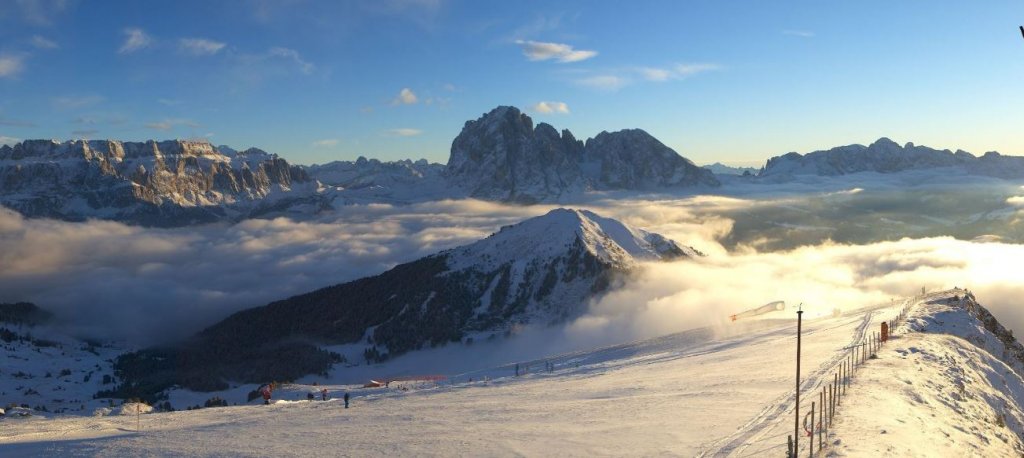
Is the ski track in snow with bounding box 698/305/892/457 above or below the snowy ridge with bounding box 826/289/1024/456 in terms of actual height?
above

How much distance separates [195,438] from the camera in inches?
1719

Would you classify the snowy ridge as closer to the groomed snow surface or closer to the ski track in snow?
the groomed snow surface

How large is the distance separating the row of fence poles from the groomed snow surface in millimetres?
767

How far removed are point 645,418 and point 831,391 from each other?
40.9ft

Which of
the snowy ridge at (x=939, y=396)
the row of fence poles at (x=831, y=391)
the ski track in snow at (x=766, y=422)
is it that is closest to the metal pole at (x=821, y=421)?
the row of fence poles at (x=831, y=391)

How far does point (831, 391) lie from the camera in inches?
1727

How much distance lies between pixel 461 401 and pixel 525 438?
685 inches

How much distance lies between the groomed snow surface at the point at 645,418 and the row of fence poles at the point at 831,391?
767 millimetres

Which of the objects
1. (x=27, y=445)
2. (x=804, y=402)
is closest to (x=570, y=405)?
(x=804, y=402)

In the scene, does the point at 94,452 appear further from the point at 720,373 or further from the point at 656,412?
the point at 720,373

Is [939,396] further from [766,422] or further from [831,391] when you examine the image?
[766,422]

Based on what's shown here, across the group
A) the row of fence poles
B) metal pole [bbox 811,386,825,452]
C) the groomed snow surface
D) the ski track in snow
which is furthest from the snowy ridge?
the ski track in snow

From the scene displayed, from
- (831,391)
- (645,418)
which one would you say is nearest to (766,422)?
(831,391)

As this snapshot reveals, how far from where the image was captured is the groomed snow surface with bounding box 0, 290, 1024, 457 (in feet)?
126
